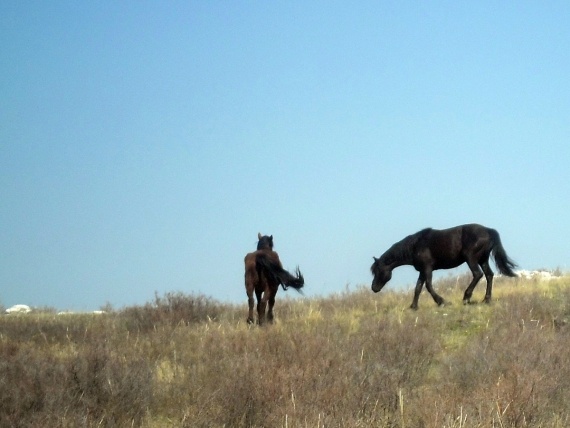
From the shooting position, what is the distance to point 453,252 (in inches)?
634

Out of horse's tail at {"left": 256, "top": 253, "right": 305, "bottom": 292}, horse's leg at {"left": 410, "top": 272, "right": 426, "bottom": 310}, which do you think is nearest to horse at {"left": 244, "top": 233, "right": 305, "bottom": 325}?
horse's tail at {"left": 256, "top": 253, "right": 305, "bottom": 292}

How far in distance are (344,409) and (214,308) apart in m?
9.90

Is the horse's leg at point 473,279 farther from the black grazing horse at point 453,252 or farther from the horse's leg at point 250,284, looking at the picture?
the horse's leg at point 250,284

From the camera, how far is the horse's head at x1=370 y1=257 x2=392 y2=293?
1725 cm

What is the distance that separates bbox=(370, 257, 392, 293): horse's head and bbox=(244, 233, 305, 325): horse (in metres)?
2.87

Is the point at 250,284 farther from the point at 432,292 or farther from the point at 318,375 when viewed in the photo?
the point at 318,375

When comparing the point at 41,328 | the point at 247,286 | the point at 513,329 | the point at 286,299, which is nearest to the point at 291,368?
the point at 513,329

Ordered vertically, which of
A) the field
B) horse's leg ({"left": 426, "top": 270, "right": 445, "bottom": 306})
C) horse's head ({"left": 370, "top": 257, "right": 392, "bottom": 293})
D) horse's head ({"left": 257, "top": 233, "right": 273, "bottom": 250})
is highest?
horse's head ({"left": 257, "top": 233, "right": 273, "bottom": 250})

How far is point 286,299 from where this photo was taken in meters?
18.9

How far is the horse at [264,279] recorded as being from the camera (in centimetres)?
1481

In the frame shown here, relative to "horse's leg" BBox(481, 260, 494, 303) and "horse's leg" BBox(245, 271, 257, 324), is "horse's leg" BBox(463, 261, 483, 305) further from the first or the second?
"horse's leg" BBox(245, 271, 257, 324)

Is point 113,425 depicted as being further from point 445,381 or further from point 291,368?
point 445,381

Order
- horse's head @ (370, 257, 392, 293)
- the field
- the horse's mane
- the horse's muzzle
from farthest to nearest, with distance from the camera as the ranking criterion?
the horse's muzzle → horse's head @ (370, 257, 392, 293) → the horse's mane → the field

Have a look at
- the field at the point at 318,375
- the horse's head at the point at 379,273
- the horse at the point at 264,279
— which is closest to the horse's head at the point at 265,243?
the horse at the point at 264,279
